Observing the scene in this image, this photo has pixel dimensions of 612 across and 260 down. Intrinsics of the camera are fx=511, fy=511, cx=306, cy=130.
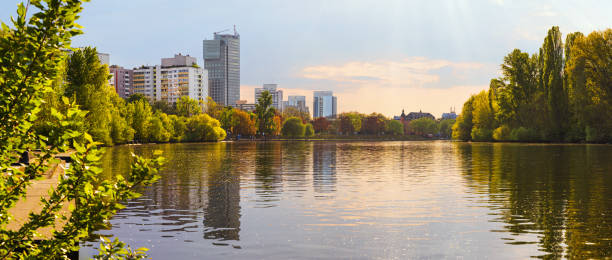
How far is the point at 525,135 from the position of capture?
107812 millimetres

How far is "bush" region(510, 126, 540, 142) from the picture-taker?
350 ft

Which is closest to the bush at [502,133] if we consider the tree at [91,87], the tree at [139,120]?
the tree at [139,120]

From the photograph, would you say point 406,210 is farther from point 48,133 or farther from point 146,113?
point 146,113

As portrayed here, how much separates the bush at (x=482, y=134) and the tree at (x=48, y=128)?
12934 centimetres

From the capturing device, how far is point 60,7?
4762 millimetres

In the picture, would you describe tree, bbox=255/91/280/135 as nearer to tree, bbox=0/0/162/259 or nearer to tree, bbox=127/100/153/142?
tree, bbox=127/100/153/142

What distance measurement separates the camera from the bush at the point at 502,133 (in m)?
116

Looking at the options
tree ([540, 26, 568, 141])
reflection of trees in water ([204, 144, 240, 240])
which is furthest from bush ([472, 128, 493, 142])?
reflection of trees in water ([204, 144, 240, 240])

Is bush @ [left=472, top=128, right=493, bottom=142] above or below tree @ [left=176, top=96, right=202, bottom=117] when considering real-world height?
below

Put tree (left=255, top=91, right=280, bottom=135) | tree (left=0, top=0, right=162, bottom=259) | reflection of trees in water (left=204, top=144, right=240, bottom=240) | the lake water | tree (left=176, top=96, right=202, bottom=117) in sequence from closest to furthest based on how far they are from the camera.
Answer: tree (left=0, top=0, right=162, bottom=259)
the lake water
reflection of trees in water (left=204, top=144, right=240, bottom=240)
tree (left=176, top=96, right=202, bottom=117)
tree (left=255, top=91, right=280, bottom=135)

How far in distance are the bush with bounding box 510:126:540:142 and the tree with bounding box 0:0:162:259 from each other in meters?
113

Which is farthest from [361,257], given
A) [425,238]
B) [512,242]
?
[512,242]

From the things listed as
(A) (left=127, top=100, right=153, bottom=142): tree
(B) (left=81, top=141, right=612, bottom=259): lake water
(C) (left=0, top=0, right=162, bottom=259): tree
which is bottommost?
(B) (left=81, top=141, right=612, bottom=259): lake water

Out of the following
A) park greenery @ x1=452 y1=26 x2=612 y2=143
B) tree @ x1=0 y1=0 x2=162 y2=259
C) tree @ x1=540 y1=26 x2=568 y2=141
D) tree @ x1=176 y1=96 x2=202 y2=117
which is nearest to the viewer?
tree @ x1=0 y1=0 x2=162 y2=259
